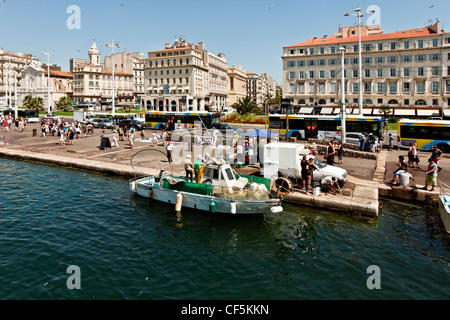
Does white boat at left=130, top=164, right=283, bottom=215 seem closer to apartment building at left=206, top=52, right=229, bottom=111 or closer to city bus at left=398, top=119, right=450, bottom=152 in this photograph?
city bus at left=398, top=119, right=450, bottom=152

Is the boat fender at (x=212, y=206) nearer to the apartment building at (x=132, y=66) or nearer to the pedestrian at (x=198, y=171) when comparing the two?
the pedestrian at (x=198, y=171)

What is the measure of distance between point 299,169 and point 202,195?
549 centimetres

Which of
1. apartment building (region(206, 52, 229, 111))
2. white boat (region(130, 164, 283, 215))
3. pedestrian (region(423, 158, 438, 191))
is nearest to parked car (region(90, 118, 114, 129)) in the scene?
white boat (region(130, 164, 283, 215))

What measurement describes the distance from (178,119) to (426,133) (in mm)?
29484

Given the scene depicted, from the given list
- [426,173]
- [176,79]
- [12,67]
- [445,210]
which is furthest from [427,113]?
[12,67]

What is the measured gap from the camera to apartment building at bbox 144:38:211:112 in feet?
334

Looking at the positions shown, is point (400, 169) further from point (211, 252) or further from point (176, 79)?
point (176, 79)

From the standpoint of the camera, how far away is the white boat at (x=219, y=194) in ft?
48.3

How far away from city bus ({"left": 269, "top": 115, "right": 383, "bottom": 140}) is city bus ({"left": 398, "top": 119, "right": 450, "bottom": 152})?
98.9 inches

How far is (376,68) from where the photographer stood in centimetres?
8012

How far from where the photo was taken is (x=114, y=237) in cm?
1317

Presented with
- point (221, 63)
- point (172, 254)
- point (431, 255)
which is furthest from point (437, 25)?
point (172, 254)

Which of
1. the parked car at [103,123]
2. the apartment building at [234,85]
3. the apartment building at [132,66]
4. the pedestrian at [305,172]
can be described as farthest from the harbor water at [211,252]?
the apartment building at [234,85]
